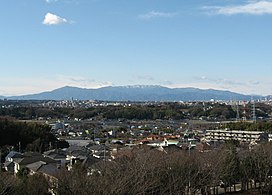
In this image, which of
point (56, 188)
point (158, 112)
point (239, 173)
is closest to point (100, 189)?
point (56, 188)

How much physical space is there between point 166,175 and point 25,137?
13.9 m

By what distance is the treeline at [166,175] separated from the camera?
32.7 ft

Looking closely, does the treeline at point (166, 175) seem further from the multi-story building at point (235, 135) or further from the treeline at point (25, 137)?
the multi-story building at point (235, 135)

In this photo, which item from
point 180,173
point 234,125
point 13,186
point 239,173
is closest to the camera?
point 13,186

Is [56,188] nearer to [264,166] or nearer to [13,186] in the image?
[13,186]

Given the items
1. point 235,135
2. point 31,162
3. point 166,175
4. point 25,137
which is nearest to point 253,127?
point 235,135

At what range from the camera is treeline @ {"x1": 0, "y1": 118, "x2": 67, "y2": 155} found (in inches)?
912

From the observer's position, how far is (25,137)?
24203mm

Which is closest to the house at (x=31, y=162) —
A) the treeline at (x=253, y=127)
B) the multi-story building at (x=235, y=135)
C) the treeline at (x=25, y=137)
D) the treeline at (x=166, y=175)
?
the treeline at (x=166, y=175)

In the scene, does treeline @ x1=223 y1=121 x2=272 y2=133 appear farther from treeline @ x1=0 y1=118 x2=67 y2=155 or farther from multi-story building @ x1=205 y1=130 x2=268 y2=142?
treeline @ x1=0 y1=118 x2=67 y2=155

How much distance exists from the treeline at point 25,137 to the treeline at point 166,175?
11.1 meters

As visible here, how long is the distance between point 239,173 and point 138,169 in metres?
4.33

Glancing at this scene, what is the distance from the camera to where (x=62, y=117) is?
59.0 metres

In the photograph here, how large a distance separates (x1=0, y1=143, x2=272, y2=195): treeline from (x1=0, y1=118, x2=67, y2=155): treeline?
11.1 metres
